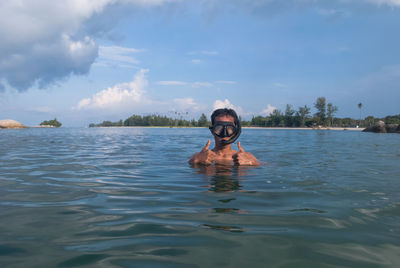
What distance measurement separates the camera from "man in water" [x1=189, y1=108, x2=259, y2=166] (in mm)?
5598

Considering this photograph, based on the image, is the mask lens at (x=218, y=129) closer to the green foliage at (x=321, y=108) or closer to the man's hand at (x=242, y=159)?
the man's hand at (x=242, y=159)

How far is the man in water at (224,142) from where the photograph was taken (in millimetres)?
5598

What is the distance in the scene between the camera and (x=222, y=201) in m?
3.17

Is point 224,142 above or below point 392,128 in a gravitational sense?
below

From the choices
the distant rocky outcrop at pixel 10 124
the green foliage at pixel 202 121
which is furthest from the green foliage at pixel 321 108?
the distant rocky outcrop at pixel 10 124

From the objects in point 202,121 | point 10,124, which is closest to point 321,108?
point 202,121

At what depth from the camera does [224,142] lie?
19.2ft

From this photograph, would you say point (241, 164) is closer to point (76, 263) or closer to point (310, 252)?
point (310, 252)

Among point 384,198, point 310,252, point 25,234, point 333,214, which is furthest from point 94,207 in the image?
point 384,198

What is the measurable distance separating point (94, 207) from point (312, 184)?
323 centimetres

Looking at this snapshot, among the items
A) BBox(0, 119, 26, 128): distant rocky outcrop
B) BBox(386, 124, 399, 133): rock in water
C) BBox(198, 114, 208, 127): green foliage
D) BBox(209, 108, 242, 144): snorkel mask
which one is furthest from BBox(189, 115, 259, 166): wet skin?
BBox(198, 114, 208, 127): green foliage

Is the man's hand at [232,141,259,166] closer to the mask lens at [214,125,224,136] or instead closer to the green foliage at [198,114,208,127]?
the mask lens at [214,125,224,136]

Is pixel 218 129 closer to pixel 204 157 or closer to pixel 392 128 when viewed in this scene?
pixel 204 157

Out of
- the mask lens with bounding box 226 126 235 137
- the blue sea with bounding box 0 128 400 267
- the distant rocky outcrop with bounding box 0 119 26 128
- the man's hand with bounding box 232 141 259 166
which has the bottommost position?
the blue sea with bounding box 0 128 400 267
